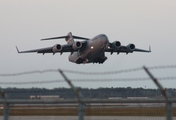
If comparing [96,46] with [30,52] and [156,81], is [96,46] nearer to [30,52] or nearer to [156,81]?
[30,52]

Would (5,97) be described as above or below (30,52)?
below

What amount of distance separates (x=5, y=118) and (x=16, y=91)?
0.91 meters

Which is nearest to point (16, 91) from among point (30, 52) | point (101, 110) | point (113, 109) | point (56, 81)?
point (56, 81)

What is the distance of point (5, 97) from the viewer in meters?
7.18

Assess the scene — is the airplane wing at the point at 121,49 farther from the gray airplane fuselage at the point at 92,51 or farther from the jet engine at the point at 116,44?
the gray airplane fuselage at the point at 92,51

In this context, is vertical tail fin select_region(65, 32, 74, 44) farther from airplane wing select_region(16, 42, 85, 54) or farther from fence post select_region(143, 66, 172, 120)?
fence post select_region(143, 66, 172, 120)

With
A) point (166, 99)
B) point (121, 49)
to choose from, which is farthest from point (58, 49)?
point (166, 99)

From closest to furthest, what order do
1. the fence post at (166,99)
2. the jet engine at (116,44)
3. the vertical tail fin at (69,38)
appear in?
the fence post at (166,99) → the jet engine at (116,44) → the vertical tail fin at (69,38)

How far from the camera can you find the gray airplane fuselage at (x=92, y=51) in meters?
38.9

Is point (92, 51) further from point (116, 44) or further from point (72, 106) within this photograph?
point (72, 106)

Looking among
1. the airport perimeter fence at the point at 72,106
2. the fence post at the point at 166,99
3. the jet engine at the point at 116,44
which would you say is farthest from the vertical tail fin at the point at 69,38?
the fence post at the point at 166,99

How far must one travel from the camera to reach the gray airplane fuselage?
128 feet

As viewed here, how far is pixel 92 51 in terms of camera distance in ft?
133

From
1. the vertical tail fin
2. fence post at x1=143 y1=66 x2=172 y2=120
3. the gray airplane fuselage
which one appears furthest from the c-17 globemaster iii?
fence post at x1=143 y1=66 x2=172 y2=120
